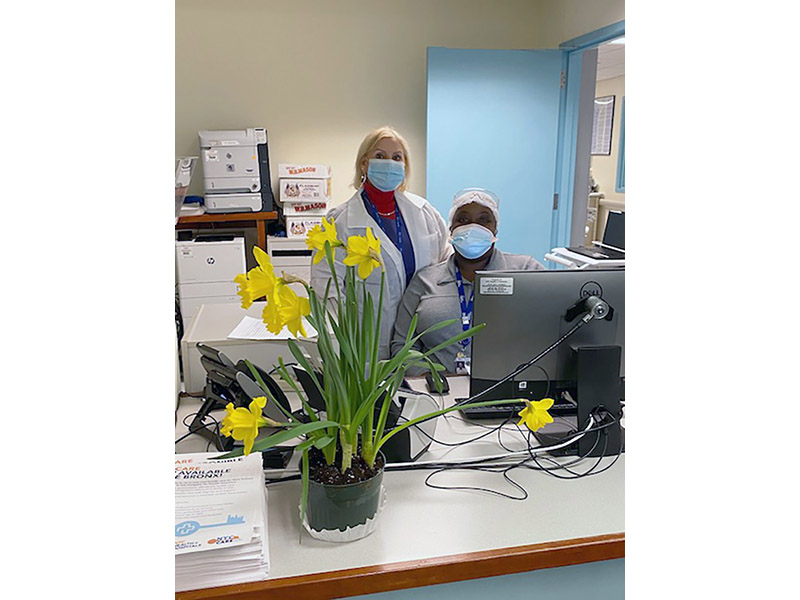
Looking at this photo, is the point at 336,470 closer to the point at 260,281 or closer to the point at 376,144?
the point at 260,281

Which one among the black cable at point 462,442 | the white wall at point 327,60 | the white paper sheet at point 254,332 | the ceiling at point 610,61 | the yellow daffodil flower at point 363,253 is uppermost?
the ceiling at point 610,61

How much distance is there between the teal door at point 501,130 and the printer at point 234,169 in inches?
42.5

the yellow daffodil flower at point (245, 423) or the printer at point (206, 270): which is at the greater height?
the yellow daffodil flower at point (245, 423)

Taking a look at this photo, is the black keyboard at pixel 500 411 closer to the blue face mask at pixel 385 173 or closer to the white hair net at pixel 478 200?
the white hair net at pixel 478 200

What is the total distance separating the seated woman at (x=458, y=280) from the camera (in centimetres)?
221

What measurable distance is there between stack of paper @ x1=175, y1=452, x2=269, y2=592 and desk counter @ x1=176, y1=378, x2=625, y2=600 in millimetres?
22

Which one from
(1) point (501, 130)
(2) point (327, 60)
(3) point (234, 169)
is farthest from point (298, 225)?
(1) point (501, 130)

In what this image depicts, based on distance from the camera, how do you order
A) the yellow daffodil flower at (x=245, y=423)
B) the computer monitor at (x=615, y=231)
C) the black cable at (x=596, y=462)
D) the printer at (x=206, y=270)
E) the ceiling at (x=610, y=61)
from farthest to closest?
the ceiling at (x=610, y=61)
the printer at (x=206, y=270)
the computer monitor at (x=615, y=231)
the black cable at (x=596, y=462)
the yellow daffodil flower at (x=245, y=423)

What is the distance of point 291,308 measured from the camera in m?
1.01

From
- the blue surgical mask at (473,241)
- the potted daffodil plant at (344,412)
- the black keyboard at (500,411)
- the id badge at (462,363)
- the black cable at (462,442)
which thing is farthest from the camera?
the blue surgical mask at (473,241)

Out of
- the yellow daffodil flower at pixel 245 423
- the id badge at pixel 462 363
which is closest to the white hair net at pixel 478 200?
the id badge at pixel 462 363
